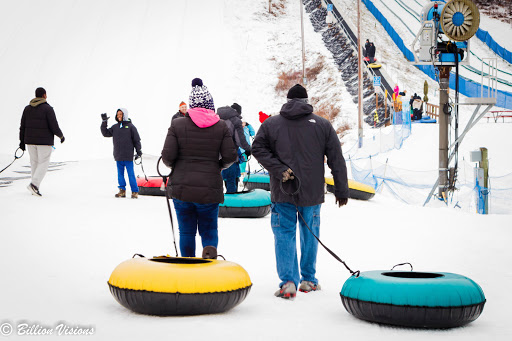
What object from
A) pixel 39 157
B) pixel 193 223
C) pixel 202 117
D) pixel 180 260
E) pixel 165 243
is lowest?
pixel 165 243

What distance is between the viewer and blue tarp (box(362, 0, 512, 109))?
29848 mm

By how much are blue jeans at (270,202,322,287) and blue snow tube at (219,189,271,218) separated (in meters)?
4.41

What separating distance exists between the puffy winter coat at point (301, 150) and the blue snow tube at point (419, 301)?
3.76ft

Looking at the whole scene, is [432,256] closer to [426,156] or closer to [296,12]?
[426,156]

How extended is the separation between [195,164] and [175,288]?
4.34 feet

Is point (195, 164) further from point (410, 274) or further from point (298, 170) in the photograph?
point (410, 274)

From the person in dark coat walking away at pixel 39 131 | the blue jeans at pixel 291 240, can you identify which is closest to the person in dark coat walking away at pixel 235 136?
the person in dark coat walking away at pixel 39 131

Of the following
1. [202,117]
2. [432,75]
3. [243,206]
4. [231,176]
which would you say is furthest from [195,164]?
[432,75]

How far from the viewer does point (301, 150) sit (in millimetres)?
5578

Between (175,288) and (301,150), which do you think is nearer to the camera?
(175,288)

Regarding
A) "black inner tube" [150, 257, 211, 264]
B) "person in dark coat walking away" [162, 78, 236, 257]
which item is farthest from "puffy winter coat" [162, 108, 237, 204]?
"black inner tube" [150, 257, 211, 264]

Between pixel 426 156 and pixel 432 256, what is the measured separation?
14.6m

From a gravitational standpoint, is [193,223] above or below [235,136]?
below

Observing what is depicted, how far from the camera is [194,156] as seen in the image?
5.52m
